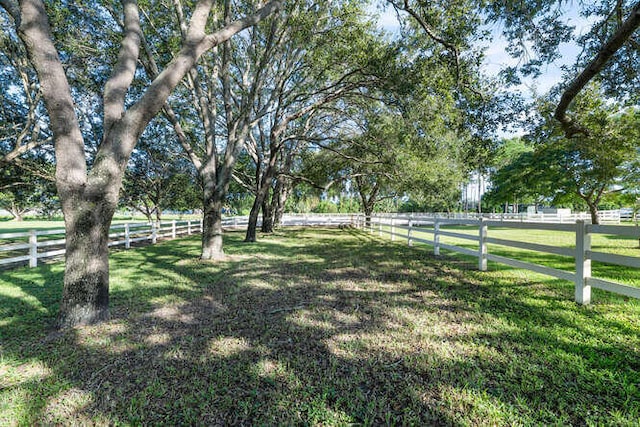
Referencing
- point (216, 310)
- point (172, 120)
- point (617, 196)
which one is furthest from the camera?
point (617, 196)

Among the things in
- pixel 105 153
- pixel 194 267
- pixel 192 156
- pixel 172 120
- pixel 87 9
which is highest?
pixel 87 9

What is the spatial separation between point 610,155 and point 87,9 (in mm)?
18455

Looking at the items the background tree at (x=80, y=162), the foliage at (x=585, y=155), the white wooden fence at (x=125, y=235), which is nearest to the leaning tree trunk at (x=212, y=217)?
the white wooden fence at (x=125, y=235)

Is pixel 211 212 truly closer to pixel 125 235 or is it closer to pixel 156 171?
pixel 125 235

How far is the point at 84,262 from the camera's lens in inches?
141

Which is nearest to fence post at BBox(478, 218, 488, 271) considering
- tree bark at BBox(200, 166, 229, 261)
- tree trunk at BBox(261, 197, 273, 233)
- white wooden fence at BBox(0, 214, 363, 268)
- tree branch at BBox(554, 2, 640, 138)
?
tree branch at BBox(554, 2, 640, 138)

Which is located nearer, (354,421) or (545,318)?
(354,421)

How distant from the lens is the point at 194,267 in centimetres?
733

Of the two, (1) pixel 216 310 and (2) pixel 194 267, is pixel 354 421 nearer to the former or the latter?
(1) pixel 216 310

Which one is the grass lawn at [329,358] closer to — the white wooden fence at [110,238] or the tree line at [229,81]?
the tree line at [229,81]

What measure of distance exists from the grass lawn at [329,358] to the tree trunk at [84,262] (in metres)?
0.25

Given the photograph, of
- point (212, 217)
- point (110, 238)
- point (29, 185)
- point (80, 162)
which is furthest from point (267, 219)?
point (80, 162)

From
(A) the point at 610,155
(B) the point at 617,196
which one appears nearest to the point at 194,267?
(A) the point at 610,155

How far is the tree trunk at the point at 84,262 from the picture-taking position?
11.7 ft
